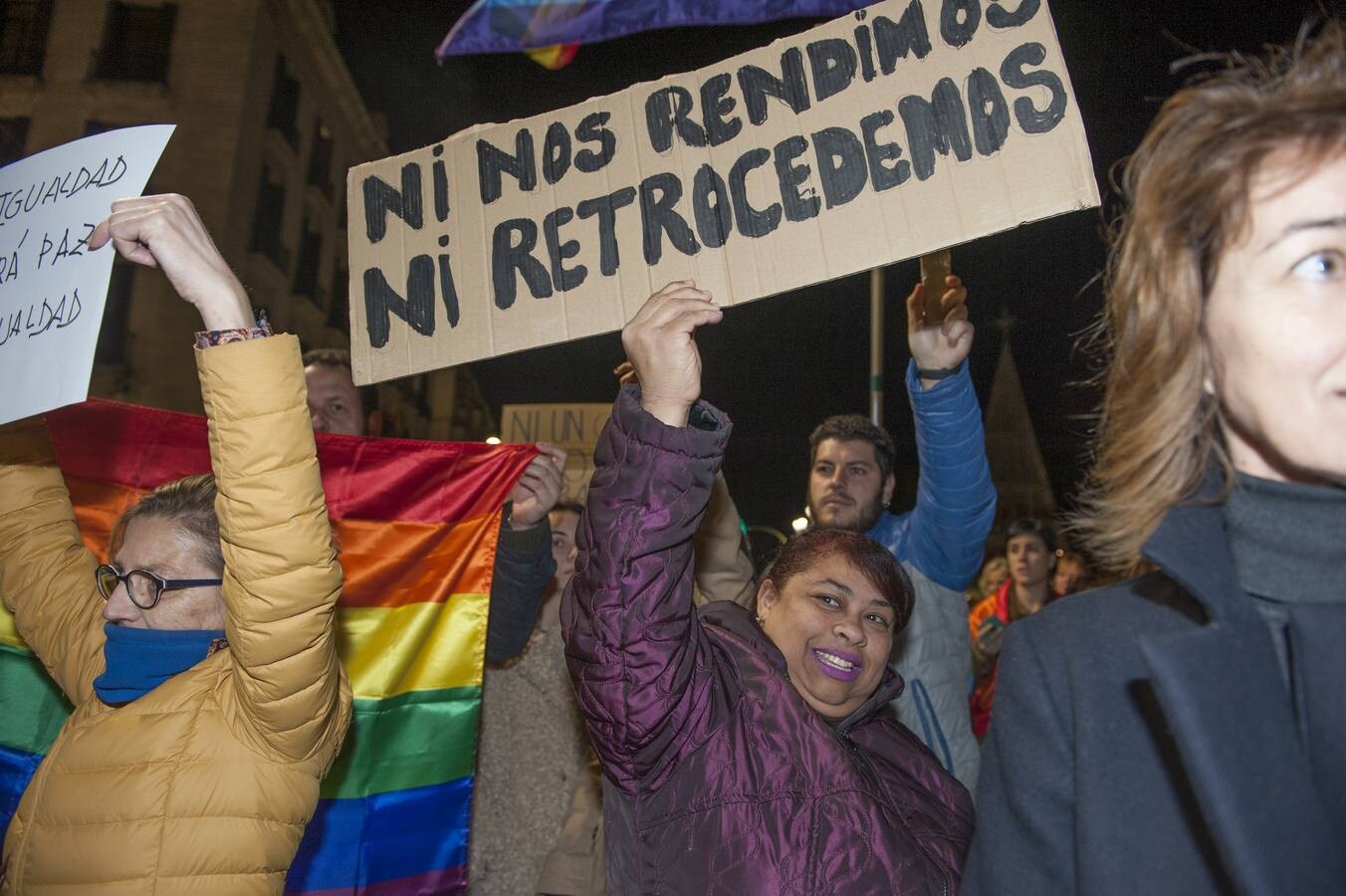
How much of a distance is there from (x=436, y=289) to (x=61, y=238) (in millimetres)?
893

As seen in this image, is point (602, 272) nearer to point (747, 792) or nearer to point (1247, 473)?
point (747, 792)

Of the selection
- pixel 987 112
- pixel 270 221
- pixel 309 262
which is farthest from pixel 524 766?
pixel 309 262

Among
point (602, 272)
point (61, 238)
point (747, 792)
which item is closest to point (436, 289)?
point (602, 272)

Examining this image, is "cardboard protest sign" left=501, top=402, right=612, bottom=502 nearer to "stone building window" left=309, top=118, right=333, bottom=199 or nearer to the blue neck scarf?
the blue neck scarf

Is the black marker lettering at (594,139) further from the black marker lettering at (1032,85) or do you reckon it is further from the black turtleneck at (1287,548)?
the black turtleneck at (1287,548)

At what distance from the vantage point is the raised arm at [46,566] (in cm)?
206

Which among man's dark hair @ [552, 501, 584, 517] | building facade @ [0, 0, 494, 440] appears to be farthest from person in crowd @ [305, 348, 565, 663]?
building facade @ [0, 0, 494, 440]

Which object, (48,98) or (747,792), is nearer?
(747,792)

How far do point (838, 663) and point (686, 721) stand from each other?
57 cm

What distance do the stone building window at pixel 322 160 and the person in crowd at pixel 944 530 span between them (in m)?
21.4

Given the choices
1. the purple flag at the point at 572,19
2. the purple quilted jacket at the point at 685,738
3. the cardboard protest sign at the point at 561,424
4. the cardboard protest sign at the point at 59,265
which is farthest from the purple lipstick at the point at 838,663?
the cardboard protest sign at the point at 561,424

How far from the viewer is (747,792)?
163 centimetres

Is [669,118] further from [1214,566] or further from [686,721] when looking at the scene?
[1214,566]

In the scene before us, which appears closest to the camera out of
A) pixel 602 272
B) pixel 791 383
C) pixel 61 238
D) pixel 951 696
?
pixel 61 238
